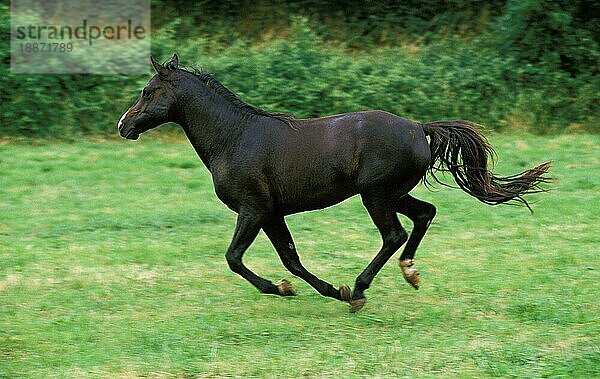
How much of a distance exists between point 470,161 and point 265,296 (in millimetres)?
1979

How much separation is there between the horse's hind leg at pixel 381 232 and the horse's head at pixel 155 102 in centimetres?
169

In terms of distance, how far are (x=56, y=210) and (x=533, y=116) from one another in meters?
8.68

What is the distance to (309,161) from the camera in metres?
7.74

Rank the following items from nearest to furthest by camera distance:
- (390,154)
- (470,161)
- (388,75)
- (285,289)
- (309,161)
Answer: (390,154) < (309,161) < (470,161) < (285,289) < (388,75)

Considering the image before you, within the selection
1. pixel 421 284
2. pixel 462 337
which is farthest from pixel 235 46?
pixel 462 337

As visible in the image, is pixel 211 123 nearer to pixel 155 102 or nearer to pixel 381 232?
pixel 155 102

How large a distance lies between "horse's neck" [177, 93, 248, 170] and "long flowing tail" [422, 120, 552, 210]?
4.77ft

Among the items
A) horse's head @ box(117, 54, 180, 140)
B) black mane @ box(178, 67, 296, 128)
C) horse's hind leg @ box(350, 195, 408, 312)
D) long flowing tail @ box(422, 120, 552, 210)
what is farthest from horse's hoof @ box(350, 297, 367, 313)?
horse's head @ box(117, 54, 180, 140)

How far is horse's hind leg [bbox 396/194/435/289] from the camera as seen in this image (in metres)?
8.11

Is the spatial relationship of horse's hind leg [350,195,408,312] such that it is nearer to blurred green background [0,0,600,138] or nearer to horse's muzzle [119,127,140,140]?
horse's muzzle [119,127,140,140]

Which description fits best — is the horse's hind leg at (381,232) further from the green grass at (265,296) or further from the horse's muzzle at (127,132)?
the horse's muzzle at (127,132)

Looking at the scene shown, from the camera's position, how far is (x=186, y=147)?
15750 millimetres

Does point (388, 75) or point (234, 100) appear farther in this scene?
point (388, 75)

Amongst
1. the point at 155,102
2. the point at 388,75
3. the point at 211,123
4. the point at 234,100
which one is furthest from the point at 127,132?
the point at 388,75
